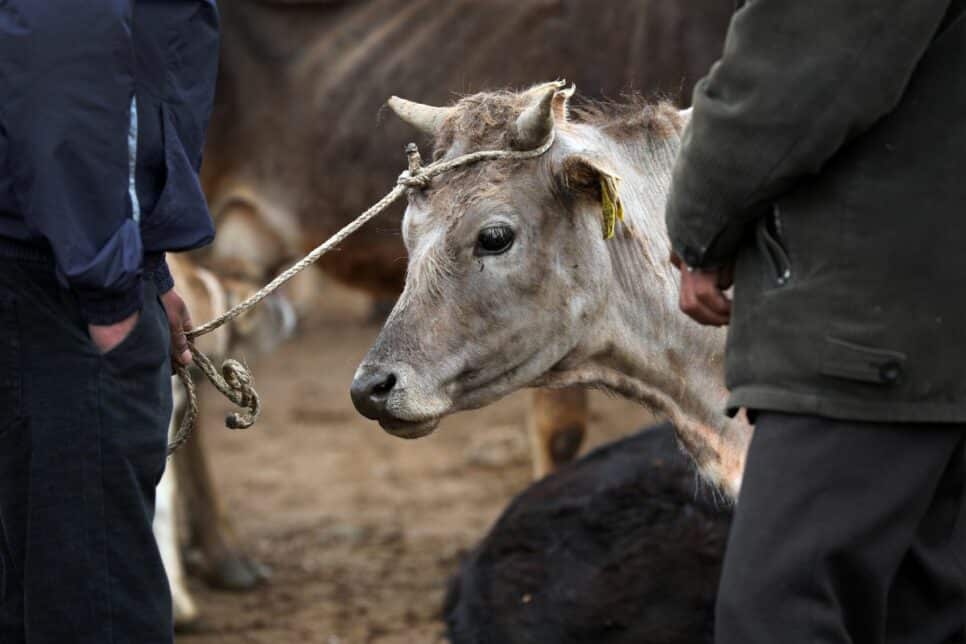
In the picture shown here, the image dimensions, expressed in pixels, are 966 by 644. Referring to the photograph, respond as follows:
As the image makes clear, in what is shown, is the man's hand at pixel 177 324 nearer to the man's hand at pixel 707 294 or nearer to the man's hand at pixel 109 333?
the man's hand at pixel 109 333

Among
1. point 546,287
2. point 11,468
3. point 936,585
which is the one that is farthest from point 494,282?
point 936,585

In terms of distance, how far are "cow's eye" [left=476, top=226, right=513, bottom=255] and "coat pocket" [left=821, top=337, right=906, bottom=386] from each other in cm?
110

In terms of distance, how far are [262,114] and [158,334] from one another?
3.44 metres

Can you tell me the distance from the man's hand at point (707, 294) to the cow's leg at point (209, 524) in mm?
3577

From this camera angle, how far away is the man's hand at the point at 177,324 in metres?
3.00

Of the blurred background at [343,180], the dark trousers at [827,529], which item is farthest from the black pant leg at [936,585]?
the blurred background at [343,180]

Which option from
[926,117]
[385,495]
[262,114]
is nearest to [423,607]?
[385,495]

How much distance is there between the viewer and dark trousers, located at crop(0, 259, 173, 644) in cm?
274

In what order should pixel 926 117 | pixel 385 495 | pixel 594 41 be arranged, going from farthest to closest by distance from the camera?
pixel 385 495 < pixel 594 41 < pixel 926 117

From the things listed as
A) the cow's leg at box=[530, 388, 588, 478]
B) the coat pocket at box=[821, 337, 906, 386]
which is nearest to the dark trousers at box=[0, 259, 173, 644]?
the coat pocket at box=[821, 337, 906, 386]

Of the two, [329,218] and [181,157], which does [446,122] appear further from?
[329,218]

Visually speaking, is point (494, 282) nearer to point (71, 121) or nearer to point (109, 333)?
point (109, 333)

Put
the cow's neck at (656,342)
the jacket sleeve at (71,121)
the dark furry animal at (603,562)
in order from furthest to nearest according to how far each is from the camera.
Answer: the dark furry animal at (603,562), the cow's neck at (656,342), the jacket sleeve at (71,121)

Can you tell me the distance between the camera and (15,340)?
2756 mm
